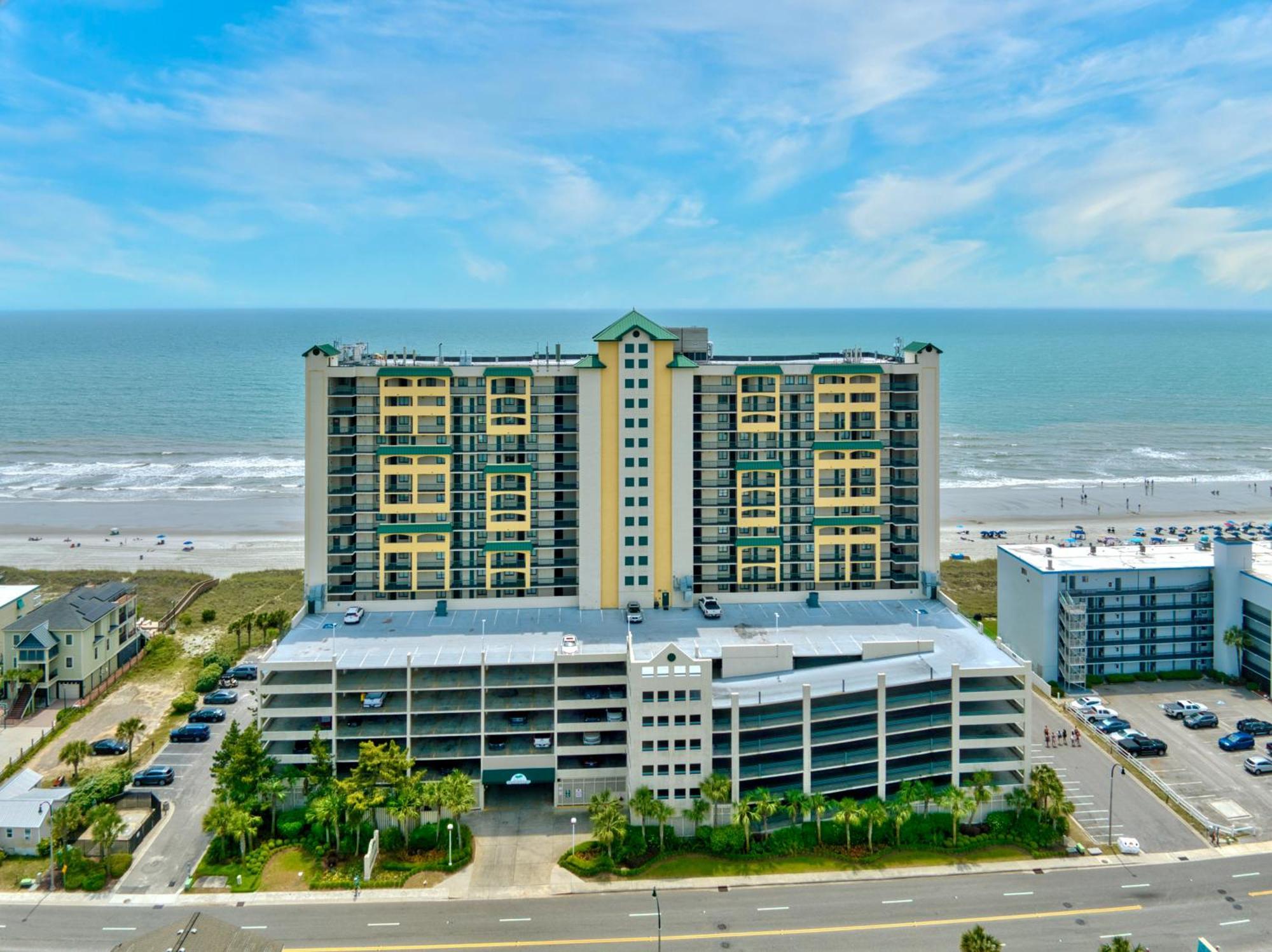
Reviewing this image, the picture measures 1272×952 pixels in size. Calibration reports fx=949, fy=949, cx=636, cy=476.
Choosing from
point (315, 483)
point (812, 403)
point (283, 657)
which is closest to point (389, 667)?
point (283, 657)

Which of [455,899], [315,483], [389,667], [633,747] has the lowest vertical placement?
[455,899]

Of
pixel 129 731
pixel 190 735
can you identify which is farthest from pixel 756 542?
pixel 129 731

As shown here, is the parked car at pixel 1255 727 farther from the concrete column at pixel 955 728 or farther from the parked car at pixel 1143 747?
the concrete column at pixel 955 728

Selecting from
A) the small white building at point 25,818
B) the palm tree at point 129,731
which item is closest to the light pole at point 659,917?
the small white building at point 25,818

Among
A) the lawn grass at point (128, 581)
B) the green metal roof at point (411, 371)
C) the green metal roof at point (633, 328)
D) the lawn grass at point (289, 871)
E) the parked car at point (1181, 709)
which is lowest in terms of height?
the lawn grass at point (289, 871)

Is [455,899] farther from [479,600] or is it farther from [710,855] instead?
[479,600]

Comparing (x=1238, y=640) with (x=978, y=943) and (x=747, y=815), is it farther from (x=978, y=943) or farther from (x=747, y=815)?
(x=978, y=943)
